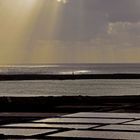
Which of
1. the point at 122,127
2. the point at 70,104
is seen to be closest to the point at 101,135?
the point at 122,127

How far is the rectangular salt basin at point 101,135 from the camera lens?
36.5 feet

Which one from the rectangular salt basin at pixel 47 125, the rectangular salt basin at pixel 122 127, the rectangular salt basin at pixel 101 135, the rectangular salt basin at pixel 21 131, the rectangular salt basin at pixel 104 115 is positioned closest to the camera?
the rectangular salt basin at pixel 101 135

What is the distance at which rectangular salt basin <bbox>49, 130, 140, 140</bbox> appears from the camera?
1111 cm

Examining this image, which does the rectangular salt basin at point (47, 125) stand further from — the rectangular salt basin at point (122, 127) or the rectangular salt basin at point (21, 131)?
the rectangular salt basin at point (21, 131)

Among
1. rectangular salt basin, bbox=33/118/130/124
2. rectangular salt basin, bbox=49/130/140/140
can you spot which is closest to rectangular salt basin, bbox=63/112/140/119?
rectangular salt basin, bbox=33/118/130/124

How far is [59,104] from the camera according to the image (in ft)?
60.7

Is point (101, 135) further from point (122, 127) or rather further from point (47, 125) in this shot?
point (47, 125)

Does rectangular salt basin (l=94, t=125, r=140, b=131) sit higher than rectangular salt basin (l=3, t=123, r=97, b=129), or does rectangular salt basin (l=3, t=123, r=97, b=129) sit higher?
rectangular salt basin (l=3, t=123, r=97, b=129)

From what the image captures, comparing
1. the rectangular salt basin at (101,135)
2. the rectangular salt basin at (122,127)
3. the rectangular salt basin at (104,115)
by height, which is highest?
the rectangular salt basin at (104,115)

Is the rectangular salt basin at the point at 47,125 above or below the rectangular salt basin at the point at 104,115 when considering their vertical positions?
below

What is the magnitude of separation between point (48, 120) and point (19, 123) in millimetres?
867

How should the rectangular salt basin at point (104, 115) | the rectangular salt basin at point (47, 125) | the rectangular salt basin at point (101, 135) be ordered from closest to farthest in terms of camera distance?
the rectangular salt basin at point (101, 135)
the rectangular salt basin at point (47, 125)
the rectangular salt basin at point (104, 115)

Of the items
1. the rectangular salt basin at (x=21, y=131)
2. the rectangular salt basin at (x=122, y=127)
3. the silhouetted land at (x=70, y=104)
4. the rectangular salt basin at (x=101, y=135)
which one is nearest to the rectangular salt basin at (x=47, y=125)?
the rectangular salt basin at (x=122, y=127)

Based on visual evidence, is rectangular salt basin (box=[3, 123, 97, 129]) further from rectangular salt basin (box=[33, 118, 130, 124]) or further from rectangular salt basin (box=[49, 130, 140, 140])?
rectangular salt basin (box=[49, 130, 140, 140])
